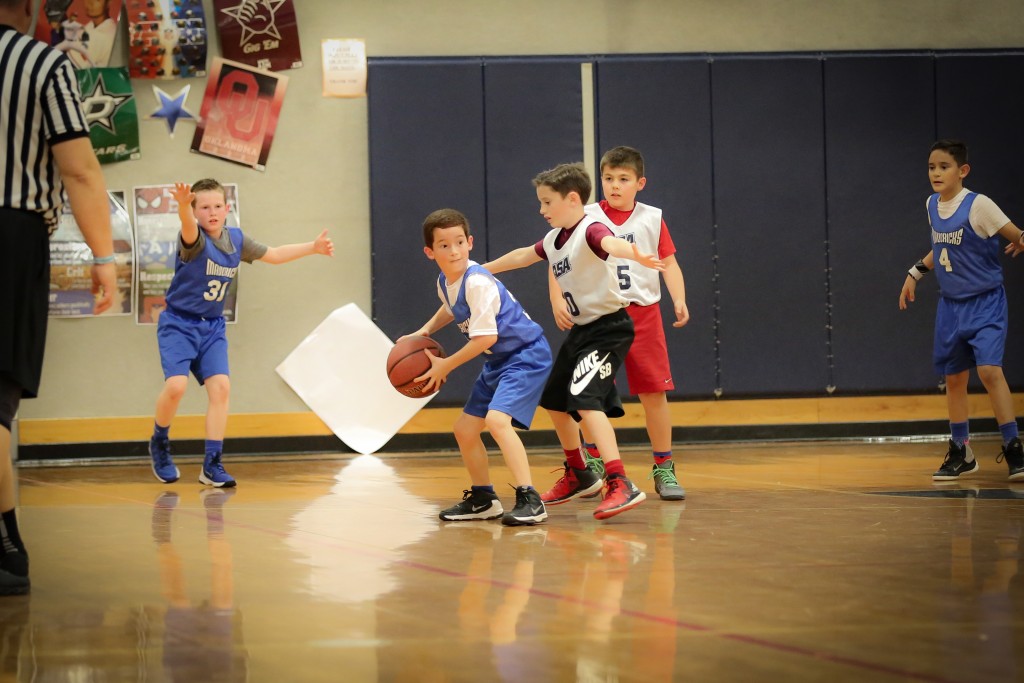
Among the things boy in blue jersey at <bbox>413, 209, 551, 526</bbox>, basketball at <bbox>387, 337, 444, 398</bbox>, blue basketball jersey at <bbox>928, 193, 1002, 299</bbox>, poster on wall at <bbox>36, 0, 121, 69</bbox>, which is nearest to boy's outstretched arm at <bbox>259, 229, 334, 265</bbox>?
basketball at <bbox>387, 337, 444, 398</bbox>

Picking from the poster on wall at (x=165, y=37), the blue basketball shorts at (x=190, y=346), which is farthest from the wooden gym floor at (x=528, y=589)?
the poster on wall at (x=165, y=37)

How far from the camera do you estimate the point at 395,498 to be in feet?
15.8

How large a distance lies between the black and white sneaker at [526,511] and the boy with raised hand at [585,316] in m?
0.26

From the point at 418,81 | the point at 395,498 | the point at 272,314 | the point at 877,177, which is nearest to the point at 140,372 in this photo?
the point at 272,314

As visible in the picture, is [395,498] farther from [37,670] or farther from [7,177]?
[37,670]

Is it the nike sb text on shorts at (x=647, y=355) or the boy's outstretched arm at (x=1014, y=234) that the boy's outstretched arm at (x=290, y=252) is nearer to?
the nike sb text on shorts at (x=647, y=355)

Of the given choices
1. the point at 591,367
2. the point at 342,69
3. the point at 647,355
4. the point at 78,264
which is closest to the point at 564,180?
the point at 591,367

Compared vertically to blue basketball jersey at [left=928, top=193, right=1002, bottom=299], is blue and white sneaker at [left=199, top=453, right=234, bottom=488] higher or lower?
lower

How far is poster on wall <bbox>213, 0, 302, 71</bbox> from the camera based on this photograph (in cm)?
726

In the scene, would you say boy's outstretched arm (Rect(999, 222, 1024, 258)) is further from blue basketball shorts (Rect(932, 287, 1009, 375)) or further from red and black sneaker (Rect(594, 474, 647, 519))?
red and black sneaker (Rect(594, 474, 647, 519))

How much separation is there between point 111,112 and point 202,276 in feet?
7.30

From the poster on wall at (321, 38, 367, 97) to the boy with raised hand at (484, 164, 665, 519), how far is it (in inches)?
135

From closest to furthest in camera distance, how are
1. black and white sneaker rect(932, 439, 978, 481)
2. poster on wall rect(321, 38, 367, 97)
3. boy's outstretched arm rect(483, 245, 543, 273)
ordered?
boy's outstretched arm rect(483, 245, 543, 273) < black and white sneaker rect(932, 439, 978, 481) < poster on wall rect(321, 38, 367, 97)

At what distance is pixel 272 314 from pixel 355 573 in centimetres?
452
